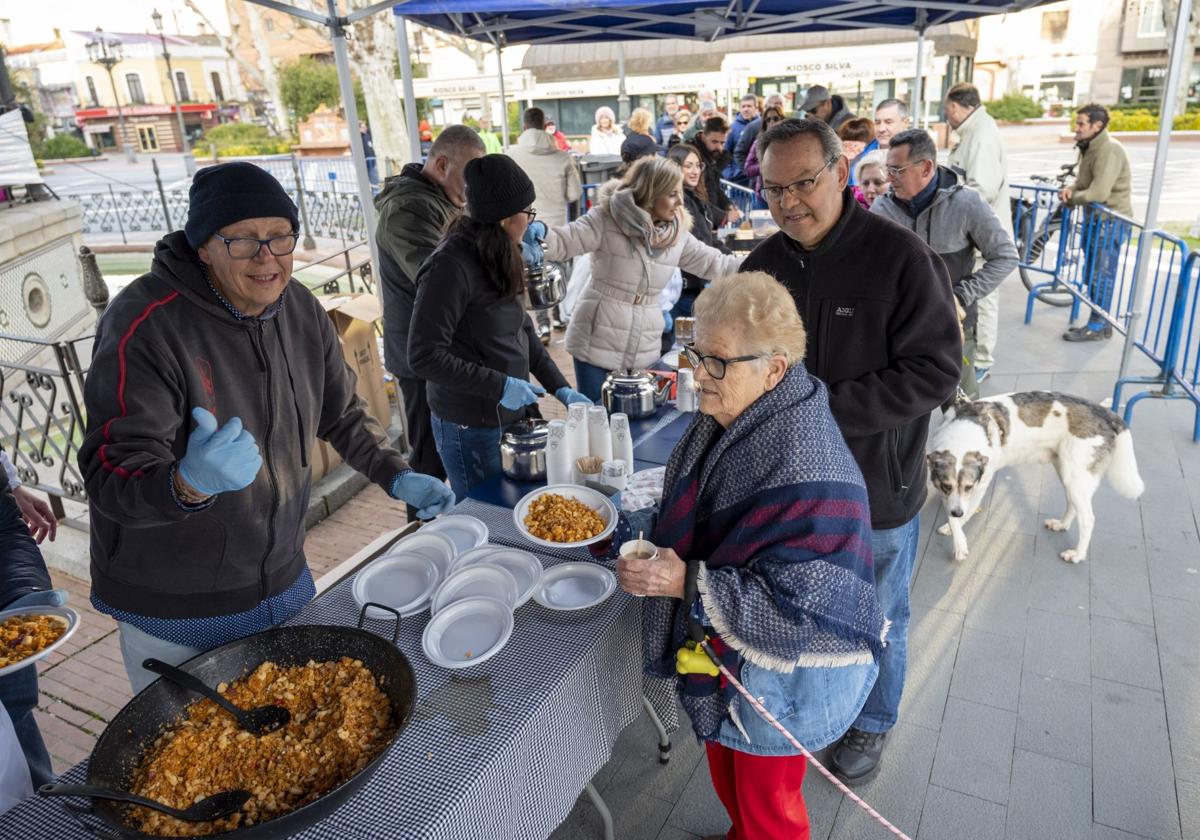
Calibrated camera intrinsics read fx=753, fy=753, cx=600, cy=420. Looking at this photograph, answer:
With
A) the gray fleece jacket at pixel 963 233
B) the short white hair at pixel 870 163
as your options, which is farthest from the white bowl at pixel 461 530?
the short white hair at pixel 870 163

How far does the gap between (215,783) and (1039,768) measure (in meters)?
2.66

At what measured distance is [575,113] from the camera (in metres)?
29.7

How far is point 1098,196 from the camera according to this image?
6848mm

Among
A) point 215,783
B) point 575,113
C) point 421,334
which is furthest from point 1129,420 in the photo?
point 575,113

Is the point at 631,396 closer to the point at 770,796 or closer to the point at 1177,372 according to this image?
the point at 770,796

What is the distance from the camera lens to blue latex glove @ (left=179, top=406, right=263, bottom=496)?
1593 mm

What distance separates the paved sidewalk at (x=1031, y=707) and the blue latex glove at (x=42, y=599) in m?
1.70

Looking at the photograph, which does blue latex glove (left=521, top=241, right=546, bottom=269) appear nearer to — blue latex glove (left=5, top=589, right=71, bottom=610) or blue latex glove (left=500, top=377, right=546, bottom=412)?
blue latex glove (left=500, top=377, right=546, bottom=412)

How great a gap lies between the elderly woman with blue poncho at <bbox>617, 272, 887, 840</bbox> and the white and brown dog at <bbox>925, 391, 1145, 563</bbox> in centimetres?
217

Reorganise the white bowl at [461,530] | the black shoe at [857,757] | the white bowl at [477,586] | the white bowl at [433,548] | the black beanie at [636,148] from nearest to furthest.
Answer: the white bowl at [477,586] → the white bowl at [433,548] → the white bowl at [461,530] → the black shoe at [857,757] → the black beanie at [636,148]

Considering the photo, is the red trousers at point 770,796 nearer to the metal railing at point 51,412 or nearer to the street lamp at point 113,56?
the metal railing at point 51,412

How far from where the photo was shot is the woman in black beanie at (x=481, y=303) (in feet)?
9.45

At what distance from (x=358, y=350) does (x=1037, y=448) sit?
4.24 meters

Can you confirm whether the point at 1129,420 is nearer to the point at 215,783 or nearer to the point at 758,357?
the point at 758,357
